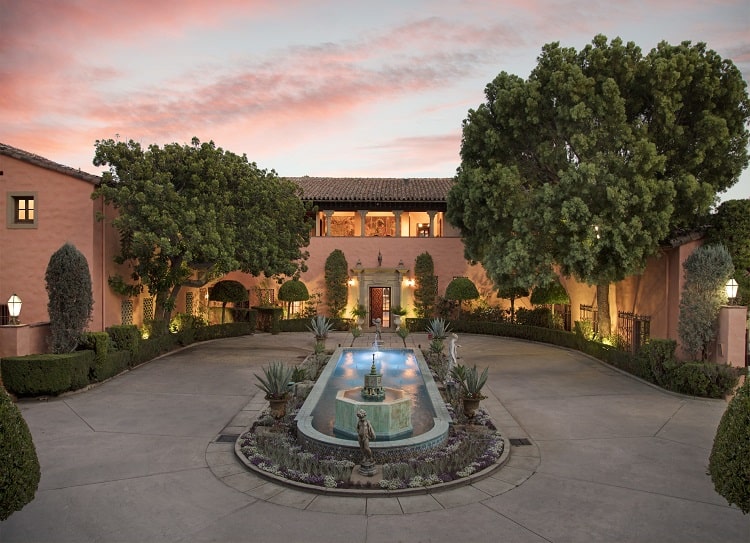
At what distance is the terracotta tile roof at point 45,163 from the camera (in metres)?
18.9

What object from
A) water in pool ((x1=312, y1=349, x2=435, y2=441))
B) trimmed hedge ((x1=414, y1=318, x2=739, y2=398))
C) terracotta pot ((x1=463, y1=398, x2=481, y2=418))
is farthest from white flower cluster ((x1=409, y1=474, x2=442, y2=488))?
trimmed hedge ((x1=414, y1=318, x2=739, y2=398))

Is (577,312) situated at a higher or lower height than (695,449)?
higher

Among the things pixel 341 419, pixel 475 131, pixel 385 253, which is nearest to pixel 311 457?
pixel 341 419

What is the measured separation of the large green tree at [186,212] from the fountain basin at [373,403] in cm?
568

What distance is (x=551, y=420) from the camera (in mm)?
11617

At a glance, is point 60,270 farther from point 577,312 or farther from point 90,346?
point 577,312

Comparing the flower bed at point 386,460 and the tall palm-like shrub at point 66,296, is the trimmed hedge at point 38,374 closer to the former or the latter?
the tall palm-like shrub at point 66,296

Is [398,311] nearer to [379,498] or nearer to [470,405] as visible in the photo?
[470,405]

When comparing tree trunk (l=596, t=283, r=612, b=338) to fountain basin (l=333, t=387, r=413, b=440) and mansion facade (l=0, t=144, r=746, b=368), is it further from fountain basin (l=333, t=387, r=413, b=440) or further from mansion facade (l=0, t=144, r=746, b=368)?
fountain basin (l=333, t=387, r=413, b=440)

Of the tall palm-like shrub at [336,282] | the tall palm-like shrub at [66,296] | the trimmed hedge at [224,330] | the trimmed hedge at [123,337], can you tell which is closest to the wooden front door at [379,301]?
the tall palm-like shrub at [336,282]

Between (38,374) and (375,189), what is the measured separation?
19891 mm

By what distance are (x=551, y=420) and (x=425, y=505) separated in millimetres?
5305

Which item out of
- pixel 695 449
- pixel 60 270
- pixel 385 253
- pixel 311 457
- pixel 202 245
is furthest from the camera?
pixel 385 253

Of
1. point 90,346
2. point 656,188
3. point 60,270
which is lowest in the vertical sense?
point 90,346
